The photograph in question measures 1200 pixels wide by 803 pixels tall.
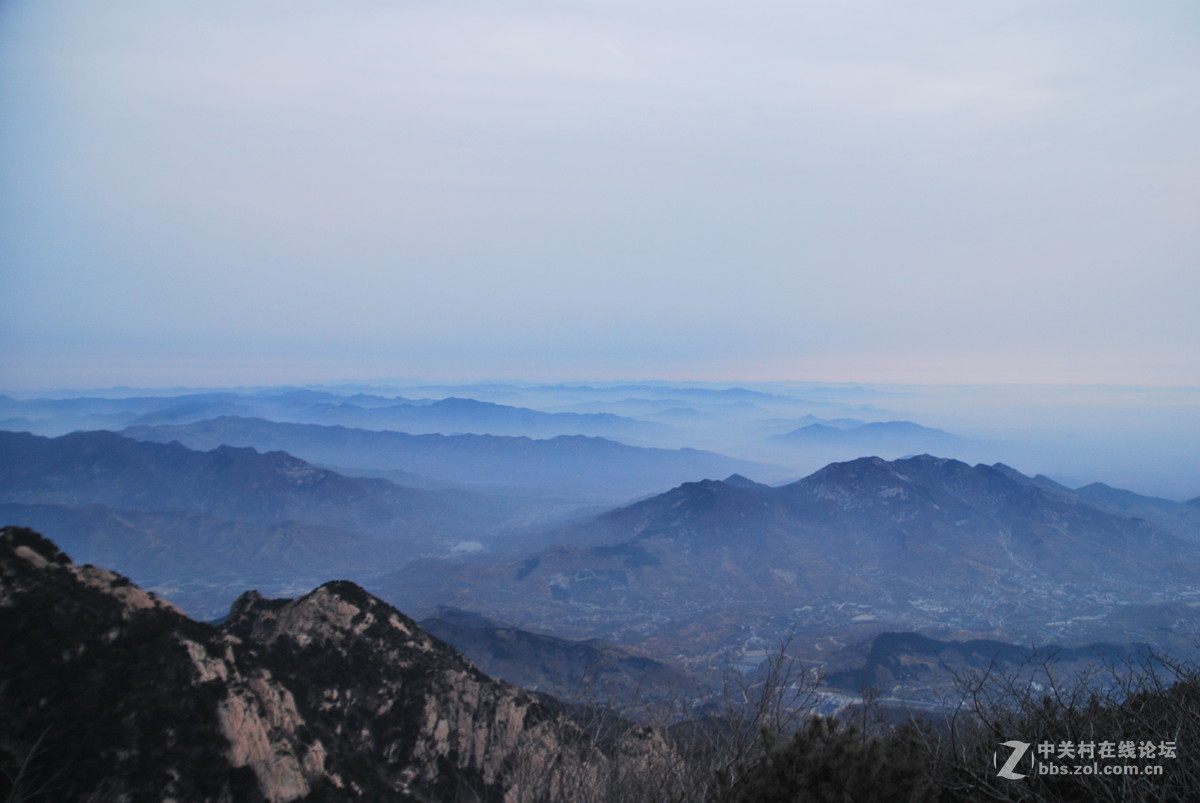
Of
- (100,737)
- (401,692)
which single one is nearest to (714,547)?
(401,692)

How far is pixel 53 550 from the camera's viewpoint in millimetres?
21172

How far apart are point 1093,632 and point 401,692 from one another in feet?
403

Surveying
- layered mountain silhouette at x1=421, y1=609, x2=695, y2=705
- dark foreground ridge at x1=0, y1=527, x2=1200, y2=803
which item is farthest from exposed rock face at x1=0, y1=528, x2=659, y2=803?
layered mountain silhouette at x1=421, y1=609, x2=695, y2=705

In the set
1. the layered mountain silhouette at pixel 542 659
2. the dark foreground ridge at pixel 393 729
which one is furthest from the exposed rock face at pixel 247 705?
the layered mountain silhouette at pixel 542 659

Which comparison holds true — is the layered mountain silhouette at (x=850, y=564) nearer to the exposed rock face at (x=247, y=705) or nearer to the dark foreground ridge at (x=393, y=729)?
the exposed rock face at (x=247, y=705)

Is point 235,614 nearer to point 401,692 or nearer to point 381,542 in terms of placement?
point 401,692

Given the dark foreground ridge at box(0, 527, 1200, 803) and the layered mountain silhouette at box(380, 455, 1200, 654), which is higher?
the dark foreground ridge at box(0, 527, 1200, 803)

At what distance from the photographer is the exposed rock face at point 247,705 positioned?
1540 cm

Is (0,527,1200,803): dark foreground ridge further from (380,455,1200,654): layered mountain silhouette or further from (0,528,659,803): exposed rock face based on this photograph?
(380,455,1200,654): layered mountain silhouette

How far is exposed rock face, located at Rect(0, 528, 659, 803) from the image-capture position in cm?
1540

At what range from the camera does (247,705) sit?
18656 millimetres

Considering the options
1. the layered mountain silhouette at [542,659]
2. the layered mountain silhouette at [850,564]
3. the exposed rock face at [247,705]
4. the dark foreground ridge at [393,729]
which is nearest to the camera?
the dark foreground ridge at [393,729]

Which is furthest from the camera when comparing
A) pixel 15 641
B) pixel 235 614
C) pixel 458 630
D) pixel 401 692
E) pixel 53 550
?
pixel 458 630

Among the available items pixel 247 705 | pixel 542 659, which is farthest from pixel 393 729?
pixel 542 659
